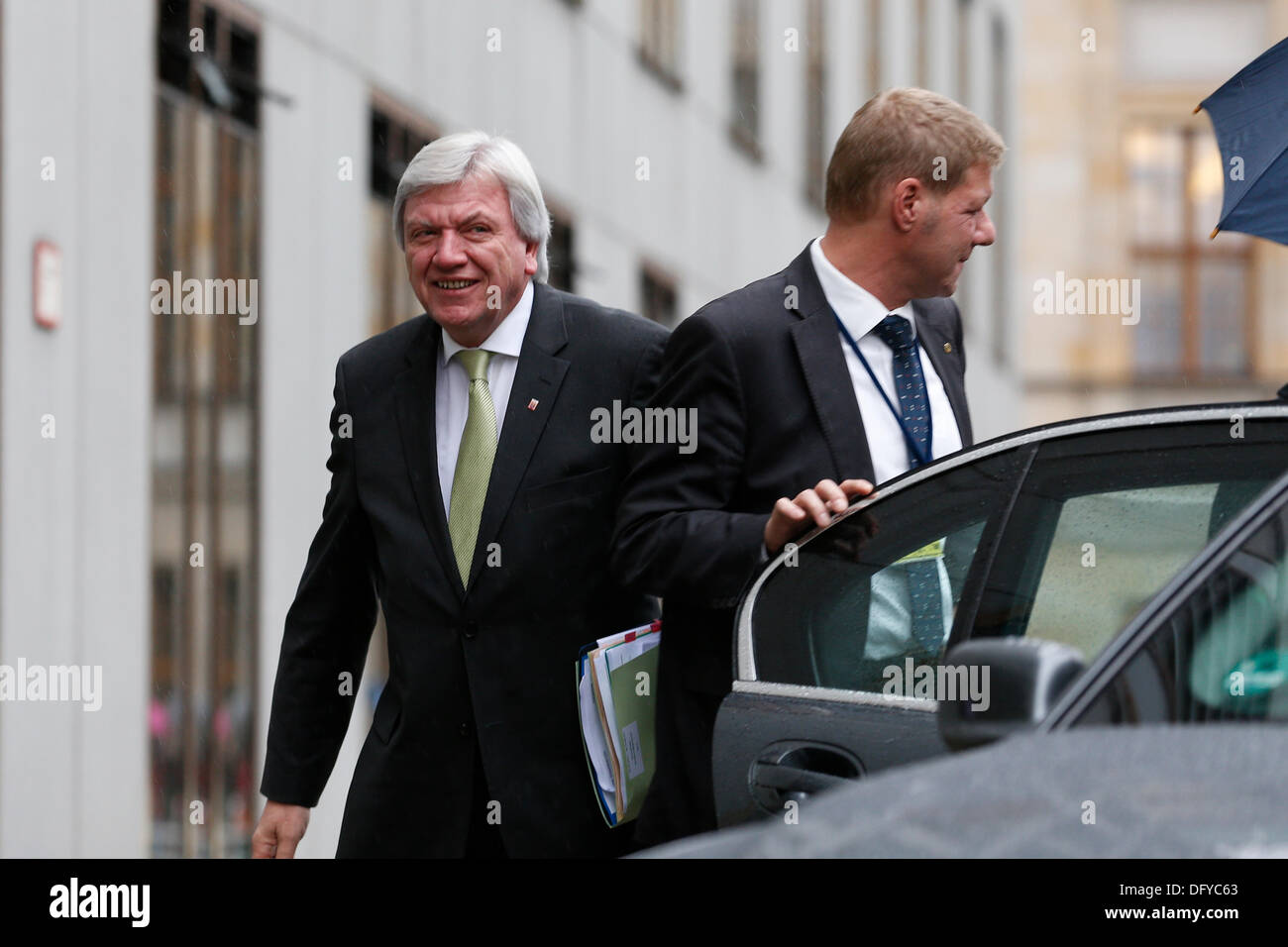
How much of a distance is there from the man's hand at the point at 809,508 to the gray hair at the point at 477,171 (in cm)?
99

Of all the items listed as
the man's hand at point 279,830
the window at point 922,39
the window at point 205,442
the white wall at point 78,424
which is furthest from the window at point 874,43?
the man's hand at point 279,830

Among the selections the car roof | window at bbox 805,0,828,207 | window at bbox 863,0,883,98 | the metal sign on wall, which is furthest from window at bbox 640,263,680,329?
the car roof

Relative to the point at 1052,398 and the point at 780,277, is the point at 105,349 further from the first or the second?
the point at 1052,398

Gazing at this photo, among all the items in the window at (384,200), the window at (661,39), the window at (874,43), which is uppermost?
the window at (874,43)

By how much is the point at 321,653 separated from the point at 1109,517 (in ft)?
5.87

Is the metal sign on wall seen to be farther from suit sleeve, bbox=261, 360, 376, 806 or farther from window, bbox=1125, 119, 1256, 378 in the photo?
window, bbox=1125, 119, 1256, 378

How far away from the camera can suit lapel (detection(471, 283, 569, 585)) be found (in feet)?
14.0

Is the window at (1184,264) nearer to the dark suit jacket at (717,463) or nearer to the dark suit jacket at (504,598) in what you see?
the dark suit jacket at (504,598)

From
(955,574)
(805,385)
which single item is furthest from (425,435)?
(955,574)

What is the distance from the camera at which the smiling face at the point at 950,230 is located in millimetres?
4016

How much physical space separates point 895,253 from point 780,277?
22 centimetres

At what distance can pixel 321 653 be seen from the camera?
4.54 meters

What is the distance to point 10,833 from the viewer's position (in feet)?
25.3
